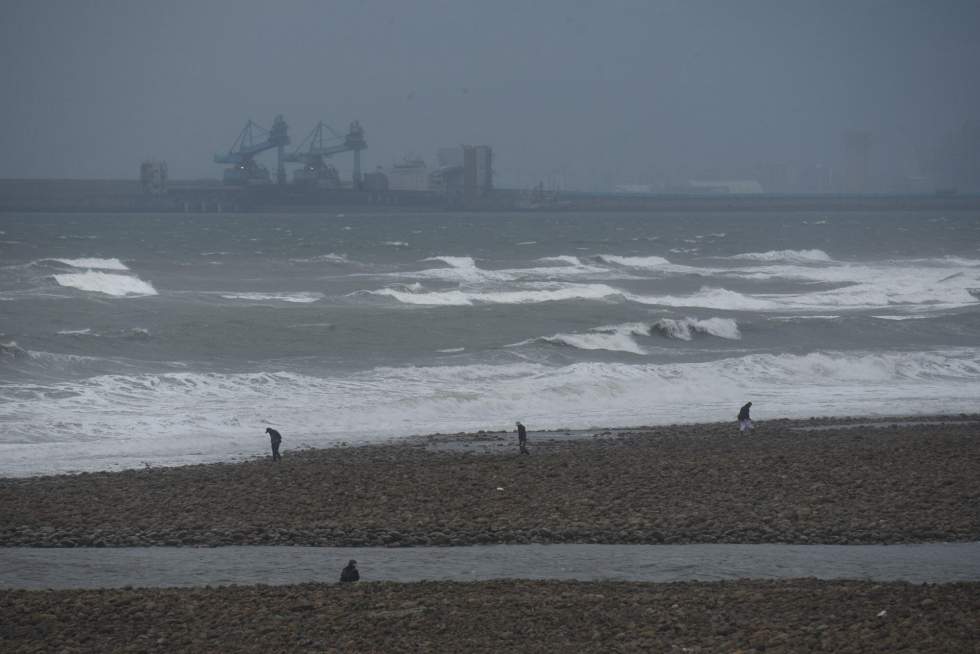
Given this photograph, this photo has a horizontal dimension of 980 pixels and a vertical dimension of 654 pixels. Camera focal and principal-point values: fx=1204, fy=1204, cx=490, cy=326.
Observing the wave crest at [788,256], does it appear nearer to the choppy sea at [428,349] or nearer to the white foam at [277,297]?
the choppy sea at [428,349]

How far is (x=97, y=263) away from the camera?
51688 millimetres

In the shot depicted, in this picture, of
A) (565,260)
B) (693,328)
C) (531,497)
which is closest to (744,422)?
(531,497)

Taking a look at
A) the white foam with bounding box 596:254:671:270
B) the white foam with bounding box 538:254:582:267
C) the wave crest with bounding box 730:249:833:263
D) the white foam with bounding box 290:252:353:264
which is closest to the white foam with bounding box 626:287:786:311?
the white foam with bounding box 596:254:671:270

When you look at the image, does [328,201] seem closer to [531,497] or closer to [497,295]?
[497,295]

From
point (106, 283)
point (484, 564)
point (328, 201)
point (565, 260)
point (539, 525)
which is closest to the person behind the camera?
point (484, 564)

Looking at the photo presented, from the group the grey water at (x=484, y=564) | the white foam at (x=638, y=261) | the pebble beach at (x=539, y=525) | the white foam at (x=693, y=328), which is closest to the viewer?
the pebble beach at (x=539, y=525)

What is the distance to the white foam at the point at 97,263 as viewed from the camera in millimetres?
49438

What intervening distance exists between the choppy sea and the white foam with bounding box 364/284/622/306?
0.16 meters

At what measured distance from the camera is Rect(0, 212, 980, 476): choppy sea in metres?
18.6

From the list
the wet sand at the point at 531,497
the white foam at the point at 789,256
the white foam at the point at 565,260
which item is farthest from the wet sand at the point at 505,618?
the white foam at the point at 789,256

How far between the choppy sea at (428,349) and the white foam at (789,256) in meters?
7.94

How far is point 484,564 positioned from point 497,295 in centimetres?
3078

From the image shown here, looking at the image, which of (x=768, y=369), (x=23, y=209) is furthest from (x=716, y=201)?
(x=768, y=369)

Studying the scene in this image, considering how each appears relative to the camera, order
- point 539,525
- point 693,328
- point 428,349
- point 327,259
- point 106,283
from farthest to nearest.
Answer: point 327,259 < point 106,283 < point 693,328 < point 428,349 < point 539,525
